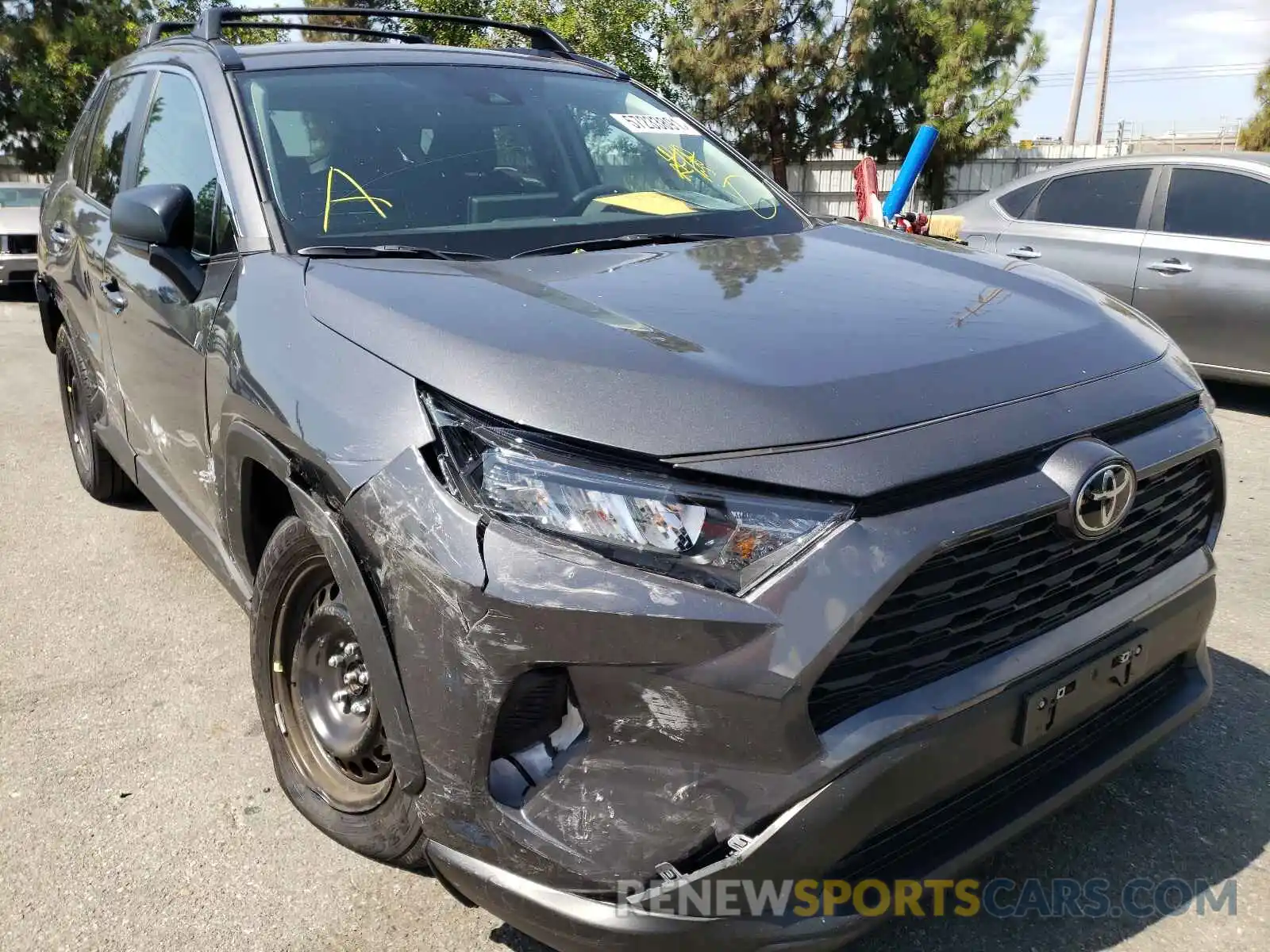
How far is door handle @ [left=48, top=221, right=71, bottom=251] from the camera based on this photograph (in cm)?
411

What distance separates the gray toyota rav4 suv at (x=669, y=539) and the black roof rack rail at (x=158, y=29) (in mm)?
1711

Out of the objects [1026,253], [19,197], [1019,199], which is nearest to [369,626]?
[1026,253]

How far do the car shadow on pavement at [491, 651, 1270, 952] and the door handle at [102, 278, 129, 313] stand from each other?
2.24m

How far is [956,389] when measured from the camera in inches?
70.3

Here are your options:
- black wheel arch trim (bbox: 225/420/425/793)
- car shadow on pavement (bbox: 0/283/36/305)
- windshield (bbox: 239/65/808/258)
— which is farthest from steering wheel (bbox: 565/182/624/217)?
car shadow on pavement (bbox: 0/283/36/305)

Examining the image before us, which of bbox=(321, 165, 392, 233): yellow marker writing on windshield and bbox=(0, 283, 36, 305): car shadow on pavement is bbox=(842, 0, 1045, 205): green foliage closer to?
bbox=(0, 283, 36, 305): car shadow on pavement

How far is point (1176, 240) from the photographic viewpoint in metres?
6.29

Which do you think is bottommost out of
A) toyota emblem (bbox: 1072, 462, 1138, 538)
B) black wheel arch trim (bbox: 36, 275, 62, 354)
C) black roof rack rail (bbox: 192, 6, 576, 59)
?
black wheel arch trim (bbox: 36, 275, 62, 354)

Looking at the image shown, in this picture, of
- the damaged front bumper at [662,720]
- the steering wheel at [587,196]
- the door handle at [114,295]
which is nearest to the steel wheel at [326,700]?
the damaged front bumper at [662,720]

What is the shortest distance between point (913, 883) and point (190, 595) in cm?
291

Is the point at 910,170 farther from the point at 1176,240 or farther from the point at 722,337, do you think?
the point at 722,337

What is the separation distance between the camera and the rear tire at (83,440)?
441 centimetres

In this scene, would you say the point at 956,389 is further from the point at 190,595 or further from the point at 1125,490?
the point at 190,595

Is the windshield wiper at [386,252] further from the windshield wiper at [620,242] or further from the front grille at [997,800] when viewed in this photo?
the front grille at [997,800]
